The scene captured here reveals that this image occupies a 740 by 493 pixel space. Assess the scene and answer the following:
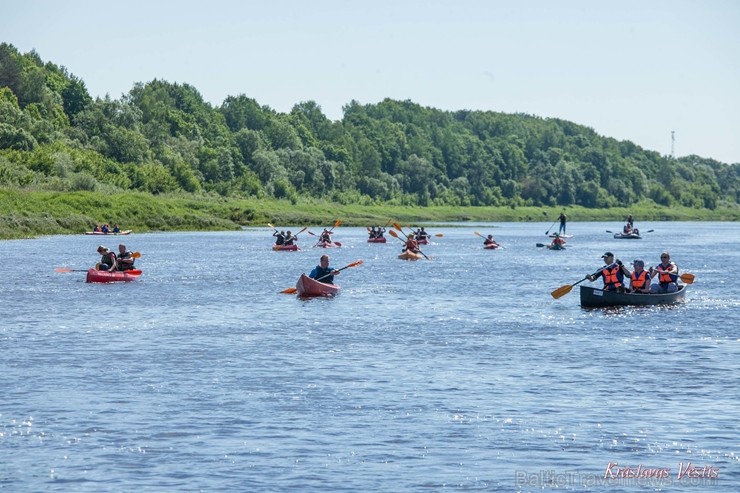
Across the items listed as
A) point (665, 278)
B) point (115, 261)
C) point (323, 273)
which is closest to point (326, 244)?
point (115, 261)

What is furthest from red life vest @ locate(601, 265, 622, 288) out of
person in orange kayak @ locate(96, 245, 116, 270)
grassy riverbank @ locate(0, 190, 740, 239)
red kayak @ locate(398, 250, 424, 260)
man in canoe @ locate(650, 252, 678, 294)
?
grassy riverbank @ locate(0, 190, 740, 239)

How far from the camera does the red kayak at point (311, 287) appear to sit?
4516 cm

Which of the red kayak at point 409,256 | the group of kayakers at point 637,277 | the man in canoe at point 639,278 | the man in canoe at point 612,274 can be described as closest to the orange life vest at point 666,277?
the group of kayakers at point 637,277

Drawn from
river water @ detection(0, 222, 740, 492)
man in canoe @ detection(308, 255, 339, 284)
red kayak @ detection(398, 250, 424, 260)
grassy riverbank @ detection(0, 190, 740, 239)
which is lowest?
river water @ detection(0, 222, 740, 492)

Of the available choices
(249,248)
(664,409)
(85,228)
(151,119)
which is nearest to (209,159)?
(151,119)

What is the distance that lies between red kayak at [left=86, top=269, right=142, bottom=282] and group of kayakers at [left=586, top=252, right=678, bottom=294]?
21.6 meters

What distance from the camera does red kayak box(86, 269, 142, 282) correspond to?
5100 centimetres

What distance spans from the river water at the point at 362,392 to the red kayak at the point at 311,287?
2.90 feet

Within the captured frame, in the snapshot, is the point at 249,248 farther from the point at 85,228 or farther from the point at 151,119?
the point at 151,119

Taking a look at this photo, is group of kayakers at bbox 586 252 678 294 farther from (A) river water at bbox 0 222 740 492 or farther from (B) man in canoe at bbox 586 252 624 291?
(A) river water at bbox 0 222 740 492

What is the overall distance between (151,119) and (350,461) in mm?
158543

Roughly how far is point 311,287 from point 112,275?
11024 mm

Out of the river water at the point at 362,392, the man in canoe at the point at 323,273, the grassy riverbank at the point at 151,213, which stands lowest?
the river water at the point at 362,392

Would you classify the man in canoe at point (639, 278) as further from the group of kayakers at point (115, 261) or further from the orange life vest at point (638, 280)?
the group of kayakers at point (115, 261)
